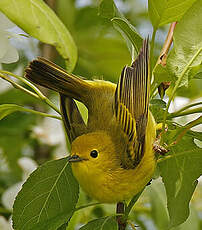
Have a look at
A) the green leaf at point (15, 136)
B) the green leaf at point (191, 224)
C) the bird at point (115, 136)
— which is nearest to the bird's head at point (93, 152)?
the bird at point (115, 136)

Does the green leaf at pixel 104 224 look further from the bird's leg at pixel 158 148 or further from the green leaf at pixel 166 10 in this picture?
the green leaf at pixel 166 10

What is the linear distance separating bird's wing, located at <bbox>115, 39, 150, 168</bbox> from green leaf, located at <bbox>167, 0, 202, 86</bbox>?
0.17 feet

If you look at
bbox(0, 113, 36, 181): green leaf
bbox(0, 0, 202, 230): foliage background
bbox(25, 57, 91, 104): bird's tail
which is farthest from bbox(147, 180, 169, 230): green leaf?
bbox(25, 57, 91, 104): bird's tail

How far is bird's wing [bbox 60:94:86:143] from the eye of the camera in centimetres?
80

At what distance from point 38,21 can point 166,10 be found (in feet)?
0.63

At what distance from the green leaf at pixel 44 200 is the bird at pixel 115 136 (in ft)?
0.20

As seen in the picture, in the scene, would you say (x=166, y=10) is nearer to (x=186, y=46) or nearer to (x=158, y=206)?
(x=186, y=46)

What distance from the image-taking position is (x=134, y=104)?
0.77 meters

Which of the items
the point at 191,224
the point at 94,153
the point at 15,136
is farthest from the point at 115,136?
the point at 15,136

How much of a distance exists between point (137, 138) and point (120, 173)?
0.06 metres

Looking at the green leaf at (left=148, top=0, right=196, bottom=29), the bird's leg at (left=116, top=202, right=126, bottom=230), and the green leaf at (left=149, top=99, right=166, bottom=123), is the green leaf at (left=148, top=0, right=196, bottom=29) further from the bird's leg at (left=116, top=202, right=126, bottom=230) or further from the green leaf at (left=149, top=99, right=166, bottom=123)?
the bird's leg at (left=116, top=202, right=126, bottom=230)

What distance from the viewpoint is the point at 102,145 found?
30.8 inches

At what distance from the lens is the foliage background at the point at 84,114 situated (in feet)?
3.99

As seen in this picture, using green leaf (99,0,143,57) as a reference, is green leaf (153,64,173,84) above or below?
below
